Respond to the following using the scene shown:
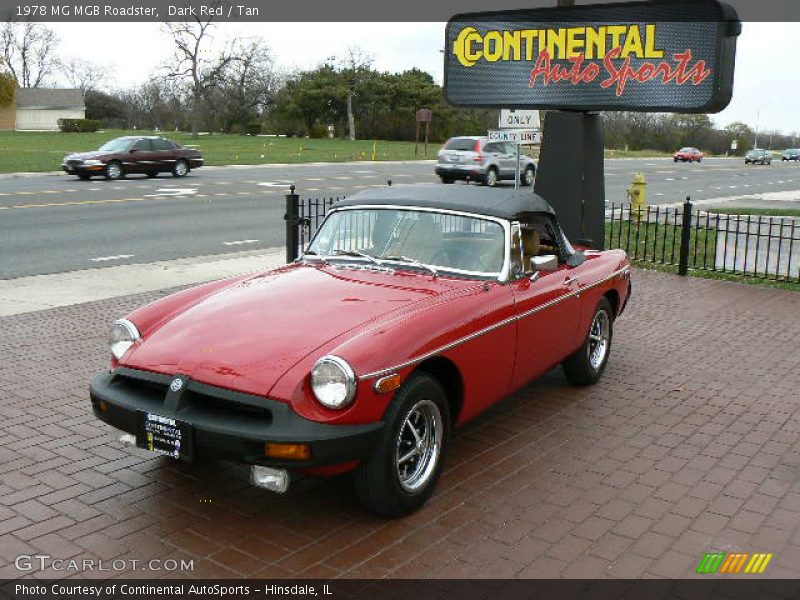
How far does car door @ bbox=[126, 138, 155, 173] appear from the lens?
28.7 m

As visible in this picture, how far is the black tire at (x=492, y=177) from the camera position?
30.5 meters

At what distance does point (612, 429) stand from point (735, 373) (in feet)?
6.85

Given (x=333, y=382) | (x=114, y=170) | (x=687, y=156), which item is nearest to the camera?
(x=333, y=382)

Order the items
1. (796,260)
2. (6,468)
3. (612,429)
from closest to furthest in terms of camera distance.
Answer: (6,468), (612,429), (796,260)

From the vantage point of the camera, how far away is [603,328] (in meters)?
7.15

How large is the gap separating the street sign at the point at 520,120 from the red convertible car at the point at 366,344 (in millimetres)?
8687

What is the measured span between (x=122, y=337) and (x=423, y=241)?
2.03m

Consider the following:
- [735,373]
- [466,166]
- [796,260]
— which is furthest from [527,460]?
[466,166]

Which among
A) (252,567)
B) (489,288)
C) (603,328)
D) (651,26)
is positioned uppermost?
(651,26)

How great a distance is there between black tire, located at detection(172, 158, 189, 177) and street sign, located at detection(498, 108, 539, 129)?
18467 mm

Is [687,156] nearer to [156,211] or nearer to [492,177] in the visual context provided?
[492,177]

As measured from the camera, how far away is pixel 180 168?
100ft

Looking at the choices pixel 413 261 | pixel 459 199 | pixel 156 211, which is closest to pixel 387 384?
pixel 413 261

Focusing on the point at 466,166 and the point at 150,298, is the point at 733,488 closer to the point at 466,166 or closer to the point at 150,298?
the point at 150,298
